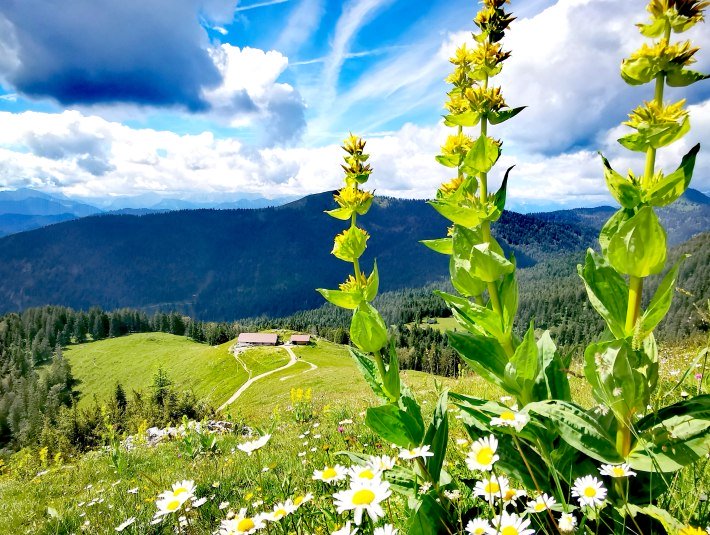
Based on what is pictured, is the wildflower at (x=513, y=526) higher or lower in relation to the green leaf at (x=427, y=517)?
higher

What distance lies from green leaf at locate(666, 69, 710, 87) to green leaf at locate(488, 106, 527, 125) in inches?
39.8

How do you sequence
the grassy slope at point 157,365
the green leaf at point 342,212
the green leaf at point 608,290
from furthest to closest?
the grassy slope at point 157,365 → the green leaf at point 342,212 → the green leaf at point 608,290

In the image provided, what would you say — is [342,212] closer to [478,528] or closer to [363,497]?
[363,497]

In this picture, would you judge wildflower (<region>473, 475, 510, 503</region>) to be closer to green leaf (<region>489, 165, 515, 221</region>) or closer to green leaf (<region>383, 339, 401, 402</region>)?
green leaf (<region>383, 339, 401, 402</region>)

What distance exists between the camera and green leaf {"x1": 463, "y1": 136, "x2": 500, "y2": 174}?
2904mm

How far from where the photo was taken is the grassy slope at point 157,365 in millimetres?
92562

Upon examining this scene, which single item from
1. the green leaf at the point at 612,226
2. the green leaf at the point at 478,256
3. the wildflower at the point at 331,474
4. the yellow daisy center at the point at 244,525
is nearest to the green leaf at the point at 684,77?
the green leaf at the point at 612,226

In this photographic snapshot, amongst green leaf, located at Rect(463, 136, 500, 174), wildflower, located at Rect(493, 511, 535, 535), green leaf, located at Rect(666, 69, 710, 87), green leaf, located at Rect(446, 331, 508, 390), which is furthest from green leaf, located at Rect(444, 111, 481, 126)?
wildflower, located at Rect(493, 511, 535, 535)

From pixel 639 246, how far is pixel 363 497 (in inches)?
85.2

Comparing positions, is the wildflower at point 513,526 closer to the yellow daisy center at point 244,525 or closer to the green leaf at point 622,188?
the yellow daisy center at point 244,525

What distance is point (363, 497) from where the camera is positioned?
2.36 metres

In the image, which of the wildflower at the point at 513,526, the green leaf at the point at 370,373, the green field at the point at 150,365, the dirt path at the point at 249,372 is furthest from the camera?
the green field at the point at 150,365

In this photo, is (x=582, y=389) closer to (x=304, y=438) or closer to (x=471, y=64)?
(x=304, y=438)

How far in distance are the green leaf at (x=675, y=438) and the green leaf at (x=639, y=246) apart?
33.3 inches
